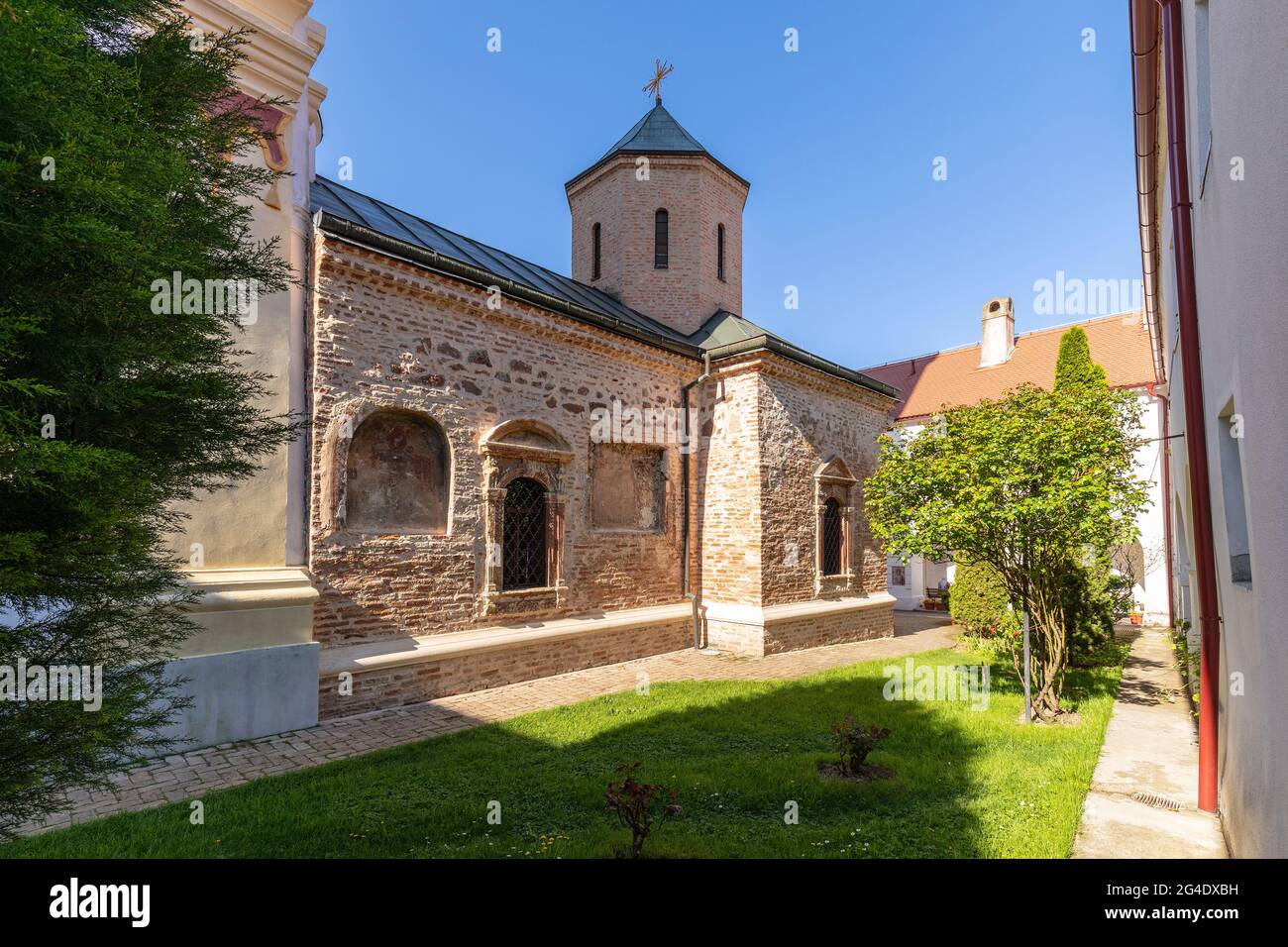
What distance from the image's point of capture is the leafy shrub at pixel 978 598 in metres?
11.4

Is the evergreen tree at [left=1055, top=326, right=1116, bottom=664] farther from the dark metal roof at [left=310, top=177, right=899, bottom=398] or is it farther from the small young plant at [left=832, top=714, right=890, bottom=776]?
the small young plant at [left=832, top=714, right=890, bottom=776]

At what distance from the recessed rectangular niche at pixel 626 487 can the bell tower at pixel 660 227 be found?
486 centimetres

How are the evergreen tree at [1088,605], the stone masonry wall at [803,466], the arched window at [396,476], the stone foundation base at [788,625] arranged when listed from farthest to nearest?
the stone masonry wall at [803,466] → the stone foundation base at [788,625] → the evergreen tree at [1088,605] → the arched window at [396,476]

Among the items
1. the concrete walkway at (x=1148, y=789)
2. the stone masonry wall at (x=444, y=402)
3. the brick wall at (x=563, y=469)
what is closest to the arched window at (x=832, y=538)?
the brick wall at (x=563, y=469)

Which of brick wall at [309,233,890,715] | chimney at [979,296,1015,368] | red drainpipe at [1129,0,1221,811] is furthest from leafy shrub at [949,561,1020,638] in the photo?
chimney at [979,296,1015,368]

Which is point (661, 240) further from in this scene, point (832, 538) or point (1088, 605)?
point (1088, 605)

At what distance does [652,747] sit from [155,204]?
18.4ft

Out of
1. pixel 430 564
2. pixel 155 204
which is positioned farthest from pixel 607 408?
pixel 155 204

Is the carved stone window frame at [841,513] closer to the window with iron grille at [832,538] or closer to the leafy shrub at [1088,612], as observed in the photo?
the window with iron grille at [832,538]

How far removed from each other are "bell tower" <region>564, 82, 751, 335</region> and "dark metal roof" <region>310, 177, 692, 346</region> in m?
1.00

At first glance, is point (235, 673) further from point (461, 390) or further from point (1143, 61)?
point (1143, 61)

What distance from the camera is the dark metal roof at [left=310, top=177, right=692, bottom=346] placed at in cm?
891

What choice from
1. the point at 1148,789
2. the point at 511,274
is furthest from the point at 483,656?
the point at 1148,789

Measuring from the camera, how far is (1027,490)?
21.4 feet
